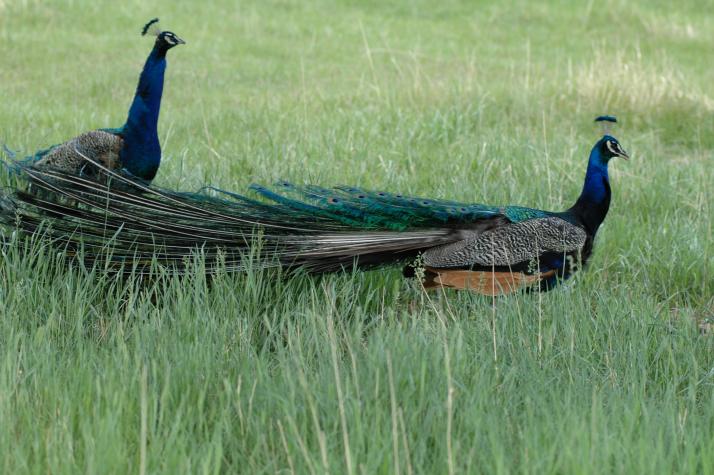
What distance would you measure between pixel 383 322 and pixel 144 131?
1.97 metres

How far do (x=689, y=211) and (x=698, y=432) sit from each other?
10.0ft

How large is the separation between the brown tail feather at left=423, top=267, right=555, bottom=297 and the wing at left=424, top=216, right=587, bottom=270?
3 cm

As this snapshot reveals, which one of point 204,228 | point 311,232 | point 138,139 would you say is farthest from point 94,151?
point 311,232

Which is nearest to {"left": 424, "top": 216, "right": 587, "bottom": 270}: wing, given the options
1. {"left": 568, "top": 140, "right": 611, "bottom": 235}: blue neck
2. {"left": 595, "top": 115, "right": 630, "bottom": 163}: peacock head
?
{"left": 568, "top": 140, "right": 611, "bottom": 235}: blue neck

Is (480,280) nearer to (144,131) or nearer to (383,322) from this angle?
(383,322)

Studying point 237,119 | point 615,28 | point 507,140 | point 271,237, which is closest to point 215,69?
point 237,119

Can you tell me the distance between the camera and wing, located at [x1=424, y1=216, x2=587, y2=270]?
12.2 ft

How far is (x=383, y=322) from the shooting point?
10.1 ft

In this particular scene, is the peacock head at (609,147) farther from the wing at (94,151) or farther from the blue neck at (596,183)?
the wing at (94,151)

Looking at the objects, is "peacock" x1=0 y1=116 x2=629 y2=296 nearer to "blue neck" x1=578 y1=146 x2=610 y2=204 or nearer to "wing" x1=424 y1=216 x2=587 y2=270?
"wing" x1=424 y1=216 x2=587 y2=270

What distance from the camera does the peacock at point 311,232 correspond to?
12.3 ft

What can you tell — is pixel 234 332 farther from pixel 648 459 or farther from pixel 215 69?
pixel 215 69

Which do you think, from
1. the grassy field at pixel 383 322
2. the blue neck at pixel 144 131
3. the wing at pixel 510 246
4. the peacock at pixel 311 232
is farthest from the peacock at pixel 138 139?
the wing at pixel 510 246

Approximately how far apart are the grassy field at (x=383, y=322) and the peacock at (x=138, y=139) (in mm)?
517
